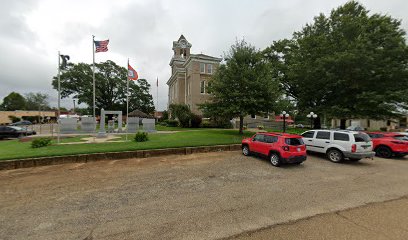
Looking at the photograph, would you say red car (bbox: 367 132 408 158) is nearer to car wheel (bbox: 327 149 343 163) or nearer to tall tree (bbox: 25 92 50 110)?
car wheel (bbox: 327 149 343 163)

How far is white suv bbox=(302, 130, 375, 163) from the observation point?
31.4 ft

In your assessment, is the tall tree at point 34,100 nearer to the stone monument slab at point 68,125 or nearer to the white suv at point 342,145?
the stone monument slab at point 68,125

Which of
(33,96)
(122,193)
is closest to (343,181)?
(122,193)

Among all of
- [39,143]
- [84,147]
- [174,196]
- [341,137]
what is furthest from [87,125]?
[341,137]

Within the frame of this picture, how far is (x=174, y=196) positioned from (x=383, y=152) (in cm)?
1473

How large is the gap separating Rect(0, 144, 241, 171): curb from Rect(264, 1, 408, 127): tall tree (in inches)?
589

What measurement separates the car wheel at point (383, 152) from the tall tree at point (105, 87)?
51.3m

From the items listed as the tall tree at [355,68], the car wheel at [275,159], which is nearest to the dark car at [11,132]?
the car wheel at [275,159]

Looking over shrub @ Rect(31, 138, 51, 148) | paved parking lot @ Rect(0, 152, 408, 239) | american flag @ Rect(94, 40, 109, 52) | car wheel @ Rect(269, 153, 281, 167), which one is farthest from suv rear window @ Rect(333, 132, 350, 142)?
american flag @ Rect(94, 40, 109, 52)

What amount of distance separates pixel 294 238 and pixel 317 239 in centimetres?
44

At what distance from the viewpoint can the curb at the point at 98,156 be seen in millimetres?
8655

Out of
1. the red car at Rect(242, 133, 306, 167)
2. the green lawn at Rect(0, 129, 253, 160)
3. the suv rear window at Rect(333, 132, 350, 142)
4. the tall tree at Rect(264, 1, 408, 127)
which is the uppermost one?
the tall tree at Rect(264, 1, 408, 127)

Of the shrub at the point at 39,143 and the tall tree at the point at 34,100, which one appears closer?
the shrub at the point at 39,143

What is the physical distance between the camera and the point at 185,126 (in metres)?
29.6
